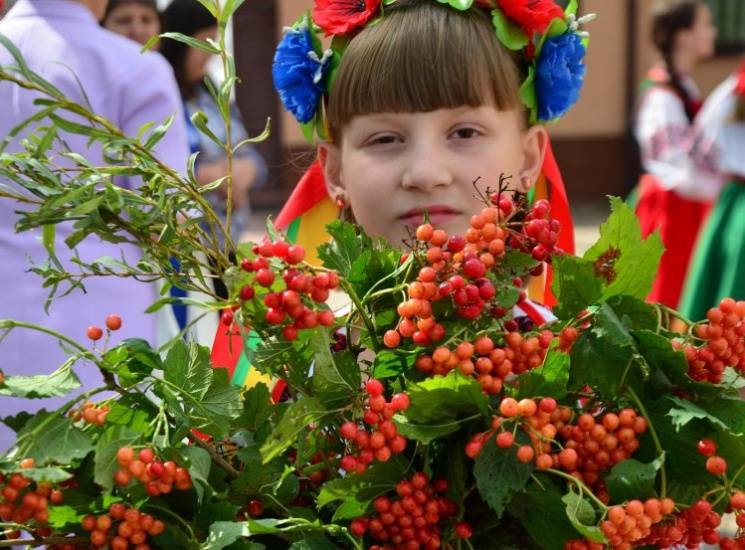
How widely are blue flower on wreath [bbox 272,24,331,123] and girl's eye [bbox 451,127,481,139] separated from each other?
293mm

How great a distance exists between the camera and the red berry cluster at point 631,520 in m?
0.97

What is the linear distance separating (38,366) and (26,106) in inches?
22.4

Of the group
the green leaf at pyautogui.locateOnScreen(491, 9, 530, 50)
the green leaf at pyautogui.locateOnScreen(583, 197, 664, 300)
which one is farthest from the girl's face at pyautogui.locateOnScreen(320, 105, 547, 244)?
the green leaf at pyautogui.locateOnScreen(583, 197, 664, 300)

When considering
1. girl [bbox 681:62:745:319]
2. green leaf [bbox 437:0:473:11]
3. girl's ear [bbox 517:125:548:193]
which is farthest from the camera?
girl [bbox 681:62:745:319]

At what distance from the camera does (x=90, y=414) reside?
105 cm

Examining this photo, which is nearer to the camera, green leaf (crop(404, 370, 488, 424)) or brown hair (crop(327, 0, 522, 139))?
green leaf (crop(404, 370, 488, 424))

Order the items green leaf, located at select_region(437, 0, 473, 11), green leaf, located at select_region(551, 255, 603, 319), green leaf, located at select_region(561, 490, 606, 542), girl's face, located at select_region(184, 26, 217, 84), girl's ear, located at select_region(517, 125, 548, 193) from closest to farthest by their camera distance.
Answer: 1. green leaf, located at select_region(561, 490, 606, 542)
2. green leaf, located at select_region(551, 255, 603, 319)
3. green leaf, located at select_region(437, 0, 473, 11)
4. girl's ear, located at select_region(517, 125, 548, 193)
5. girl's face, located at select_region(184, 26, 217, 84)

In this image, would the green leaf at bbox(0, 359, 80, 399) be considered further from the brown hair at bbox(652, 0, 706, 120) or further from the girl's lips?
the brown hair at bbox(652, 0, 706, 120)

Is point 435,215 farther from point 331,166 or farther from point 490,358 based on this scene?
point 490,358

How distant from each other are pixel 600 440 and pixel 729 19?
13.8 m

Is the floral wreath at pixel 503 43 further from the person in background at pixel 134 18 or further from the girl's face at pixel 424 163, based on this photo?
the person in background at pixel 134 18

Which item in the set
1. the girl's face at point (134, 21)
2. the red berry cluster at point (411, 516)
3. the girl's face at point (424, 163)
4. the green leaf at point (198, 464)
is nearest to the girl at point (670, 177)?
the girl's face at point (134, 21)

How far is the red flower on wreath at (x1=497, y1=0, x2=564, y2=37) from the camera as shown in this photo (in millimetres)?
1776

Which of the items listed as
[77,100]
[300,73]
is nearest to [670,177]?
[77,100]
